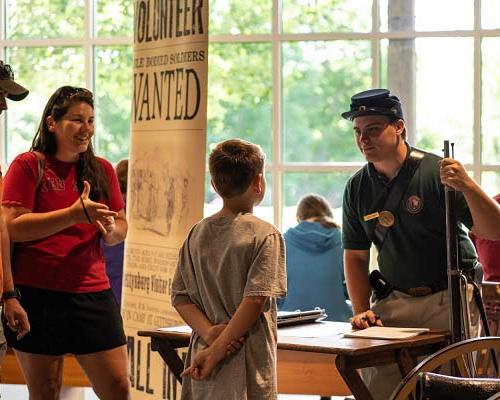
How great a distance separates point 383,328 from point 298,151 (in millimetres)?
4023

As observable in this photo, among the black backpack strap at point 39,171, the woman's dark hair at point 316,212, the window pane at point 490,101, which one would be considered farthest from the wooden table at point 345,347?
the window pane at point 490,101

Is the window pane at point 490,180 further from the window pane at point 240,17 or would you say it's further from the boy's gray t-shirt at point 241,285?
the boy's gray t-shirt at point 241,285

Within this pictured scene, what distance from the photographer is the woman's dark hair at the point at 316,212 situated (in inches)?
256

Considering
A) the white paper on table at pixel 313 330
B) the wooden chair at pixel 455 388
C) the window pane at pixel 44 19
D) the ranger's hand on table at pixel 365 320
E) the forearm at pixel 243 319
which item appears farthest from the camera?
the window pane at pixel 44 19

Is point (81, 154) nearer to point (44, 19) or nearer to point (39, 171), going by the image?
point (39, 171)

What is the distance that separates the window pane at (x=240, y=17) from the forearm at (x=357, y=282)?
389 cm

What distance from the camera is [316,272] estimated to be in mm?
6312

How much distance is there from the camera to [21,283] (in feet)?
13.4

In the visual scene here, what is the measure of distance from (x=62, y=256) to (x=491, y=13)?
14.5ft

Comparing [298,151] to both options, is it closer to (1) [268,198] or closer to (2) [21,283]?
(1) [268,198]

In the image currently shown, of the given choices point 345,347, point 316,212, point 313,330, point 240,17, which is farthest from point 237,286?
point 240,17

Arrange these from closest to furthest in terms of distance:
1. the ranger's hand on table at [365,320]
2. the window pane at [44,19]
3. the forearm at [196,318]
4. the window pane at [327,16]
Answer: the forearm at [196,318]
the ranger's hand on table at [365,320]
the window pane at [327,16]
the window pane at [44,19]

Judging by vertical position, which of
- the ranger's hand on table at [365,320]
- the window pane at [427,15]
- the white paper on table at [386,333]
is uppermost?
the window pane at [427,15]

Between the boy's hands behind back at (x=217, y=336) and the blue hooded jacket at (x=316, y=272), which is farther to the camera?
the blue hooded jacket at (x=316, y=272)
